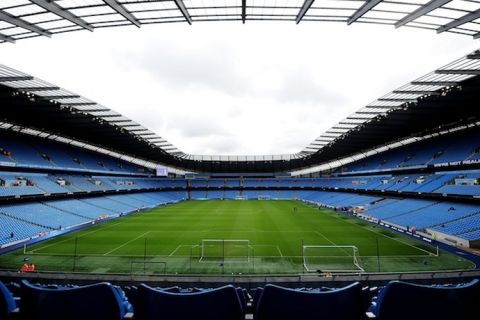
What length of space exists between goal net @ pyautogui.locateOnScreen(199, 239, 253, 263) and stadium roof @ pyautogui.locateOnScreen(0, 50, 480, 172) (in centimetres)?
1791

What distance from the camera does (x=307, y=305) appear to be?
3.01 metres

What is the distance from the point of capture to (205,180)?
306ft

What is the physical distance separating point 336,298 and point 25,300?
3537 mm

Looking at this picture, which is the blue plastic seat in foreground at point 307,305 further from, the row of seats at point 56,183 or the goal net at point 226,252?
the row of seats at point 56,183

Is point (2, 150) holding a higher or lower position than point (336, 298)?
higher

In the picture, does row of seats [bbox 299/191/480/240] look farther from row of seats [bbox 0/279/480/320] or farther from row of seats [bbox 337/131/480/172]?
row of seats [bbox 0/279/480/320]

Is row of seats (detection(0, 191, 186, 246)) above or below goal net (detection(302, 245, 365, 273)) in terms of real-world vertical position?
above

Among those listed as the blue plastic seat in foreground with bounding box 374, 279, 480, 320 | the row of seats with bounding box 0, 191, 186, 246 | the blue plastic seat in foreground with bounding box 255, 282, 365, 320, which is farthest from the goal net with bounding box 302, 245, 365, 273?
the row of seats with bounding box 0, 191, 186, 246

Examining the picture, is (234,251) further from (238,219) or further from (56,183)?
(56,183)

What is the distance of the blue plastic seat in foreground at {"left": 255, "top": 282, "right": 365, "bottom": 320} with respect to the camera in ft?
9.82

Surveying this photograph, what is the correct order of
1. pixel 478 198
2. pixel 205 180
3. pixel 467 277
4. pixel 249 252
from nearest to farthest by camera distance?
1. pixel 467 277
2. pixel 249 252
3. pixel 478 198
4. pixel 205 180

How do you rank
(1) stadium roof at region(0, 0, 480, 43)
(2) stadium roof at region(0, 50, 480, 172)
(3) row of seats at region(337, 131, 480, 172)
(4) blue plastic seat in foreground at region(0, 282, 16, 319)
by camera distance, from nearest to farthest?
(4) blue plastic seat in foreground at region(0, 282, 16, 319) → (1) stadium roof at region(0, 0, 480, 43) → (2) stadium roof at region(0, 50, 480, 172) → (3) row of seats at region(337, 131, 480, 172)

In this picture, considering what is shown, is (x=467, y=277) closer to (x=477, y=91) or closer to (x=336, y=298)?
(x=336, y=298)

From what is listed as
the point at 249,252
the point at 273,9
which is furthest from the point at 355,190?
the point at 273,9
